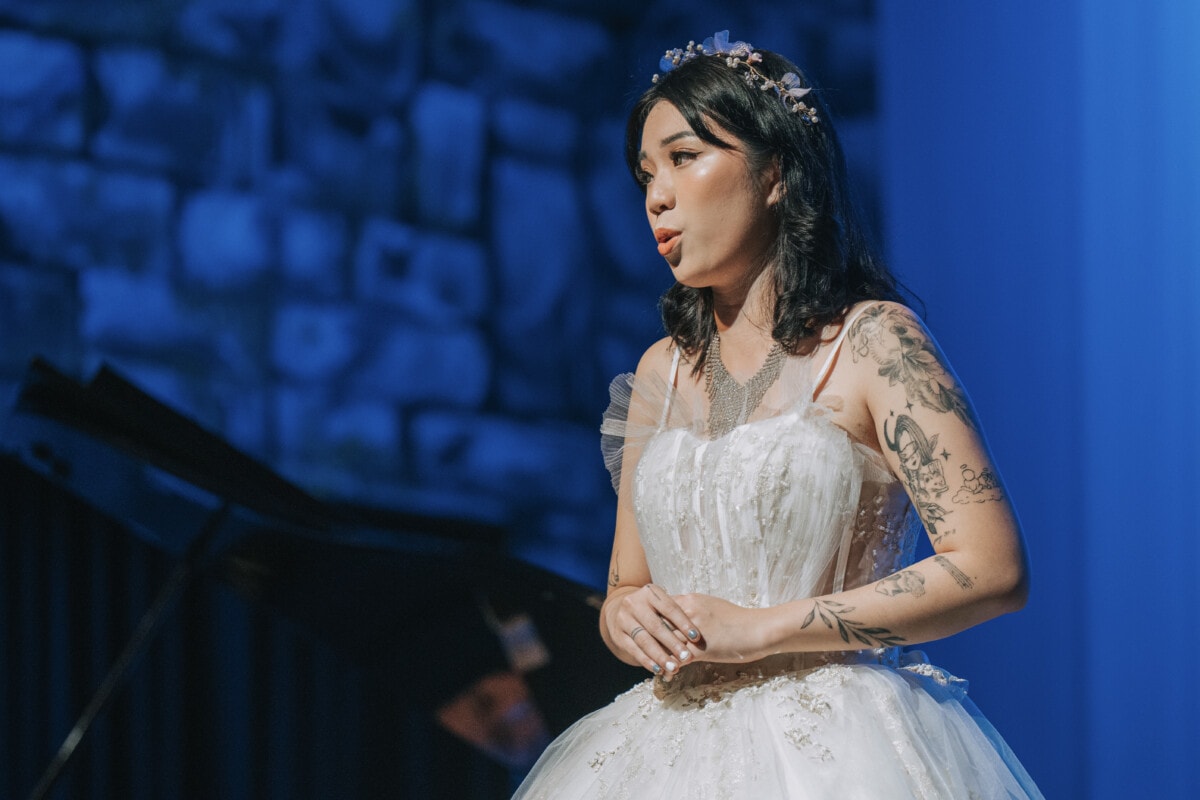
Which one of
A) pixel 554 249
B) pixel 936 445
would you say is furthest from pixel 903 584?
pixel 554 249

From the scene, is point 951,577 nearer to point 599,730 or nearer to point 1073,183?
point 599,730

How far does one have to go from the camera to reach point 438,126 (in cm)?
289

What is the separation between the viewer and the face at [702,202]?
4.47 feet

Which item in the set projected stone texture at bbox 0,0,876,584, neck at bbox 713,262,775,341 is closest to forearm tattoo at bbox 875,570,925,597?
neck at bbox 713,262,775,341

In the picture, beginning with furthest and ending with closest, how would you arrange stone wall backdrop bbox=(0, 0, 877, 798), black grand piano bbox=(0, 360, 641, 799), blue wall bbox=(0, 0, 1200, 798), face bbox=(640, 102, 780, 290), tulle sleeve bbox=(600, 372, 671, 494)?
stone wall backdrop bbox=(0, 0, 877, 798) → blue wall bbox=(0, 0, 1200, 798) → black grand piano bbox=(0, 360, 641, 799) → tulle sleeve bbox=(600, 372, 671, 494) → face bbox=(640, 102, 780, 290)

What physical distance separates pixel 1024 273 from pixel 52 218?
205 cm

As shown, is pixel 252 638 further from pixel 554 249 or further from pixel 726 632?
pixel 726 632

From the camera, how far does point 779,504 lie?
1.26m

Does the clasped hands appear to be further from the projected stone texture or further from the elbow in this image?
the projected stone texture

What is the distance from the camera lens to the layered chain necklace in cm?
137

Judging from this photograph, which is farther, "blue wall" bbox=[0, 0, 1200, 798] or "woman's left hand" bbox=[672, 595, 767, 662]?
"blue wall" bbox=[0, 0, 1200, 798]

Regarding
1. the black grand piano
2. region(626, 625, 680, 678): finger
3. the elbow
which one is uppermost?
the elbow

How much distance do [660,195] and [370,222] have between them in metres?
1.59

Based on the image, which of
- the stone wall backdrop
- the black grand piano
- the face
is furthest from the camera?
the stone wall backdrop
